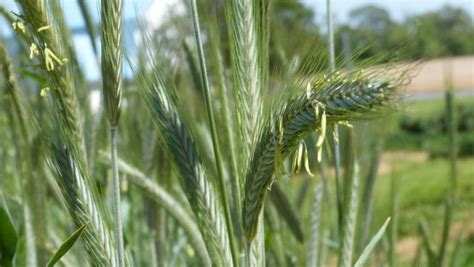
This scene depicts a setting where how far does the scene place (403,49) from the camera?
572 millimetres

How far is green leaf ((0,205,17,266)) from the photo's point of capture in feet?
2.23

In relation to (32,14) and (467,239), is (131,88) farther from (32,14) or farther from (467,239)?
(467,239)

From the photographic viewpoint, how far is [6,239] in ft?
2.24

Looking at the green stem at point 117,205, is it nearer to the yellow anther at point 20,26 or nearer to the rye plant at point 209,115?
the rye plant at point 209,115

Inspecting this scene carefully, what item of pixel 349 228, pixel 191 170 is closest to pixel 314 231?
pixel 349 228

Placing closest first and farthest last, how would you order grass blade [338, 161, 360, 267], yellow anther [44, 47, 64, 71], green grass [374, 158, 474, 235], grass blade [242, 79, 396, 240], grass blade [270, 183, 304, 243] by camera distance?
grass blade [242, 79, 396, 240], yellow anther [44, 47, 64, 71], grass blade [338, 161, 360, 267], grass blade [270, 183, 304, 243], green grass [374, 158, 474, 235]

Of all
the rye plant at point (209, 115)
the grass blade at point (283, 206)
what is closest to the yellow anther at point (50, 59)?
the rye plant at point (209, 115)

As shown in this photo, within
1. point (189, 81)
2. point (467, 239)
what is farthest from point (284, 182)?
point (467, 239)

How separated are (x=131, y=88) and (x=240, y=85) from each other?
1.04 meters

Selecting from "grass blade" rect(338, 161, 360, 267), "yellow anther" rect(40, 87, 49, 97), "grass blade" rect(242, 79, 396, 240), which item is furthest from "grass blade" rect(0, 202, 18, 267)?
"grass blade" rect(338, 161, 360, 267)

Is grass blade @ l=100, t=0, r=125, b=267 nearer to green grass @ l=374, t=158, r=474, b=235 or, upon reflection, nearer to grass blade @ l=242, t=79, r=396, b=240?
grass blade @ l=242, t=79, r=396, b=240

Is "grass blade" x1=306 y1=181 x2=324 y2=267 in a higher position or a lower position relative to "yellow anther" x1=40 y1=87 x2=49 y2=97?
lower

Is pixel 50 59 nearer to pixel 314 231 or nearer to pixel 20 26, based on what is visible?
pixel 20 26

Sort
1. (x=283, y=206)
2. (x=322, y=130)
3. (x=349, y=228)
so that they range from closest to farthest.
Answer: (x=322, y=130) → (x=349, y=228) → (x=283, y=206)
